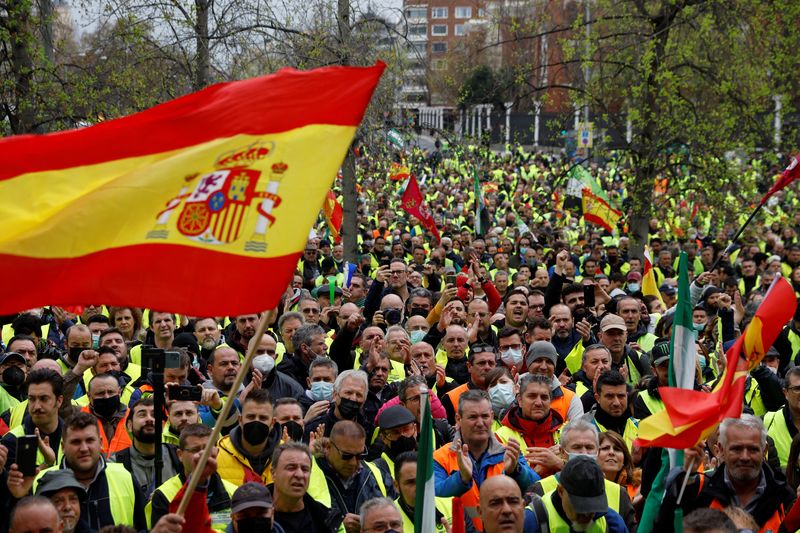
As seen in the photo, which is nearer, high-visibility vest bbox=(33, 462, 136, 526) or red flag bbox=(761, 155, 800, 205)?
high-visibility vest bbox=(33, 462, 136, 526)

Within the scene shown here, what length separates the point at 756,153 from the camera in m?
Answer: 21.8

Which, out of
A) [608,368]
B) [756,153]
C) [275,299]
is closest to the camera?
[275,299]

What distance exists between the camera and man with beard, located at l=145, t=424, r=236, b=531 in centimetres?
647

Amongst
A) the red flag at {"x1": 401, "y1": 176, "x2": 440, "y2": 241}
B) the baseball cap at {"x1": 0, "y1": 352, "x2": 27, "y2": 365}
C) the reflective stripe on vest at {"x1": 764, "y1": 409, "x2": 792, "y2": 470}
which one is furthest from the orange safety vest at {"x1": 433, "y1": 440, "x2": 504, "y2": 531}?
the red flag at {"x1": 401, "y1": 176, "x2": 440, "y2": 241}

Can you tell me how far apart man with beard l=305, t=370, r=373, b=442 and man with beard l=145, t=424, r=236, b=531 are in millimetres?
1400

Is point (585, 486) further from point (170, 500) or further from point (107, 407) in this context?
point (107, 407)

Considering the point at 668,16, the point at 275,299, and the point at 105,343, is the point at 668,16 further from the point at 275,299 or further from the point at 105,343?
the point at 275,299

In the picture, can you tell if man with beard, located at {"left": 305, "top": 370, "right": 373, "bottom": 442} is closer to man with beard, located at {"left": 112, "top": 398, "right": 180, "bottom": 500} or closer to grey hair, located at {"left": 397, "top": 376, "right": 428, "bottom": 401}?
grey hair, located at {"left": 397, "top": 376, "right": 428, "bottom": 401}

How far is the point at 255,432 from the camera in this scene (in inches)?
288

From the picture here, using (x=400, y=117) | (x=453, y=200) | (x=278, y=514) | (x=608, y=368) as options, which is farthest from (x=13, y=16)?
(x=453, y=200)

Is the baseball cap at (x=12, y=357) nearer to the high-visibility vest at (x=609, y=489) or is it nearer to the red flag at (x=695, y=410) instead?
the high-visibility vest at (x=609, y=489)

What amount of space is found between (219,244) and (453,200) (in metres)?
28.4

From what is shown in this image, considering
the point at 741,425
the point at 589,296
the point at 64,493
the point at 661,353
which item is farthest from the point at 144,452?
the point at 589,296

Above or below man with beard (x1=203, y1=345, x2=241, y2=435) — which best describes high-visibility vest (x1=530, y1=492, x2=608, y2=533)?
below
